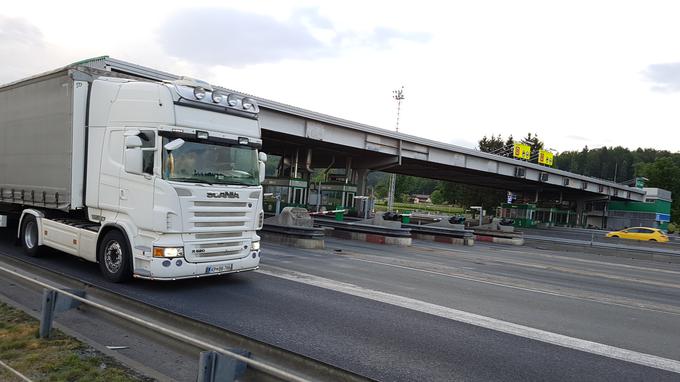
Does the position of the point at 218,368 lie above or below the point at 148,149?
below

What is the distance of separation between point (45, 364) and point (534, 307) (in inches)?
305

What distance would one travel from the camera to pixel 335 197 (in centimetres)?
3469

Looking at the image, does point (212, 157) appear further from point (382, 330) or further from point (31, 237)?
point (31, 237)

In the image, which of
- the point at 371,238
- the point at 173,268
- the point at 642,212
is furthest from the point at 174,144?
the point at 642,212

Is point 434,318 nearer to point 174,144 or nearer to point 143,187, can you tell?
point 174,144

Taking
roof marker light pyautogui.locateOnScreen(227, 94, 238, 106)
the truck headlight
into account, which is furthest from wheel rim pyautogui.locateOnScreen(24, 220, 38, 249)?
roof marker light pyautogui.locateOnScreen(227, 94, 238, 106)

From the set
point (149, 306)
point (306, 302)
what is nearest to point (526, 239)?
point (306, 302)

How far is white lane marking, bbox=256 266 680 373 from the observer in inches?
238

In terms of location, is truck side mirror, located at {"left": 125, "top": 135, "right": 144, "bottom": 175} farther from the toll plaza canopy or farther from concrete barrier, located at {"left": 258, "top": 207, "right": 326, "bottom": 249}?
concrete barrier, located at {"left": 258, "top": 207, "right": 326, "bottom": 249}

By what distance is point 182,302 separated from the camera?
7586mm

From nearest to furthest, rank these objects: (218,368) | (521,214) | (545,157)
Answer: (218,368) < (521,214) < (545,157)

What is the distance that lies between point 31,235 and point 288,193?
22053 mm

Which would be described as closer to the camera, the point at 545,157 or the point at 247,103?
the point at 247,103

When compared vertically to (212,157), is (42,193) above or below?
below
